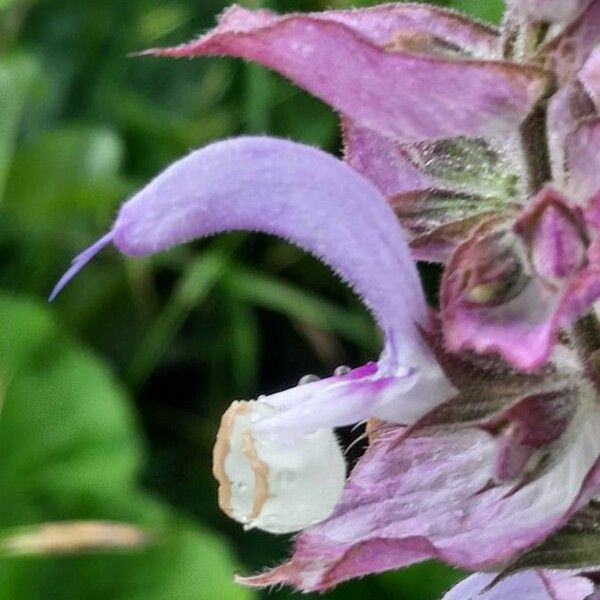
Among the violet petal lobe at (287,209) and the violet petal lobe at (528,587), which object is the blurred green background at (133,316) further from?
the violet petal lobe at (287,209)

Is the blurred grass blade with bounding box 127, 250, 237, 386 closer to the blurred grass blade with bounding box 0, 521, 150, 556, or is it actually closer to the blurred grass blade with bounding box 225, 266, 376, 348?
the blurred grass blade with bounding box 225, 266, 376, 348

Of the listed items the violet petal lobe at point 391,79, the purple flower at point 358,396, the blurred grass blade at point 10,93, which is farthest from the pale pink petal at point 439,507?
the blurred grass blade at point 10,93

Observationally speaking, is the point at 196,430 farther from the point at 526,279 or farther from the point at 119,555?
the point at 526,279

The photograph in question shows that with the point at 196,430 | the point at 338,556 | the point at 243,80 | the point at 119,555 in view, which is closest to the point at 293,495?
the point at 338,556

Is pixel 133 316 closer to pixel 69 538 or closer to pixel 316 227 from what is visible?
pixel 69 538

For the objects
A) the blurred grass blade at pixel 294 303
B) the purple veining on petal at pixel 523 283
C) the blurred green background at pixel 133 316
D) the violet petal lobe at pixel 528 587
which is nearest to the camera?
the purple veining on petal at pixel 523 283

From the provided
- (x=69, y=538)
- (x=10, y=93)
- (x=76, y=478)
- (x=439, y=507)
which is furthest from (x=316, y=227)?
(x=10, y=93)

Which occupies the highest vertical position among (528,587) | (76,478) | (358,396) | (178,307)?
(358,396)
